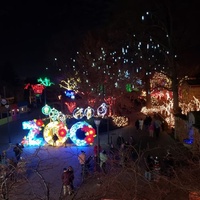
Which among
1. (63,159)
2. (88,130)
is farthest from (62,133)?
(63,159)

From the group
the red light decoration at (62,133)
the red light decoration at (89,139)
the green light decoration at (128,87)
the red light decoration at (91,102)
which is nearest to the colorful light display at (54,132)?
the red light decoration at (62,133)

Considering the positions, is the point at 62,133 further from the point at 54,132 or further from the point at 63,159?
the point at 63,159

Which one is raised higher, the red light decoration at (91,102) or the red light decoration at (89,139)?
the red light decoration at (91,102)

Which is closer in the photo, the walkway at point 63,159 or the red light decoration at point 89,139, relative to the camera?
the walkway at point 63,159

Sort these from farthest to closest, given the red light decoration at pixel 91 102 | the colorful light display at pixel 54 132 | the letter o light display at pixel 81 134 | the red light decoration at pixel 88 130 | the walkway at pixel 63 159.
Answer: the red light decoration at pixel 91 102 < the colorful light display at pixel 54 132 < the red light decoration at pixel 88 130 < the letter o light display at pixel 81 134 < the walkway at pixel 63 159

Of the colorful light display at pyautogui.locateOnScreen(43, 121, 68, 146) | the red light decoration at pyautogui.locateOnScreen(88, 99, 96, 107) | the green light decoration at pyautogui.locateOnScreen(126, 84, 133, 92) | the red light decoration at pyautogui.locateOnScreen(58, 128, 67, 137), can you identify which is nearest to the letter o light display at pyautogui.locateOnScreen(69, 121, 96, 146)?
the red light decoration at pyautogui.locateOnScreen(58, 128, 67, 137)

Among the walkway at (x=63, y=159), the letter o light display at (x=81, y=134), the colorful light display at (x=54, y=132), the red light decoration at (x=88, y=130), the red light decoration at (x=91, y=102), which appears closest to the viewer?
the walkway at (x=63, y=159)

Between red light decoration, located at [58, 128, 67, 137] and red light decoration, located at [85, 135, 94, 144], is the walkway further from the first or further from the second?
red light decoration, located at [58, 128, 67, 137]

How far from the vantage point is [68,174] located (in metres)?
12.8

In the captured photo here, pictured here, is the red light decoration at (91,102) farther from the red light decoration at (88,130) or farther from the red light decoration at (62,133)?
the red light decoration at (62,133)

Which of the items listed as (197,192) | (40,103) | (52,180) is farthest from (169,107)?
(40,103)

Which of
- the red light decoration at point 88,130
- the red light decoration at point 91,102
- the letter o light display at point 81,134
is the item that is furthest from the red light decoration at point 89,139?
the red light decoration at point 91,102

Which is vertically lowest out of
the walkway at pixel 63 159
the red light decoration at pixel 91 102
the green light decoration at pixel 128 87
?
the walkway at pixel 63 159

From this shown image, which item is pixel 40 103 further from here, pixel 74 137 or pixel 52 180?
pixel 52 180
